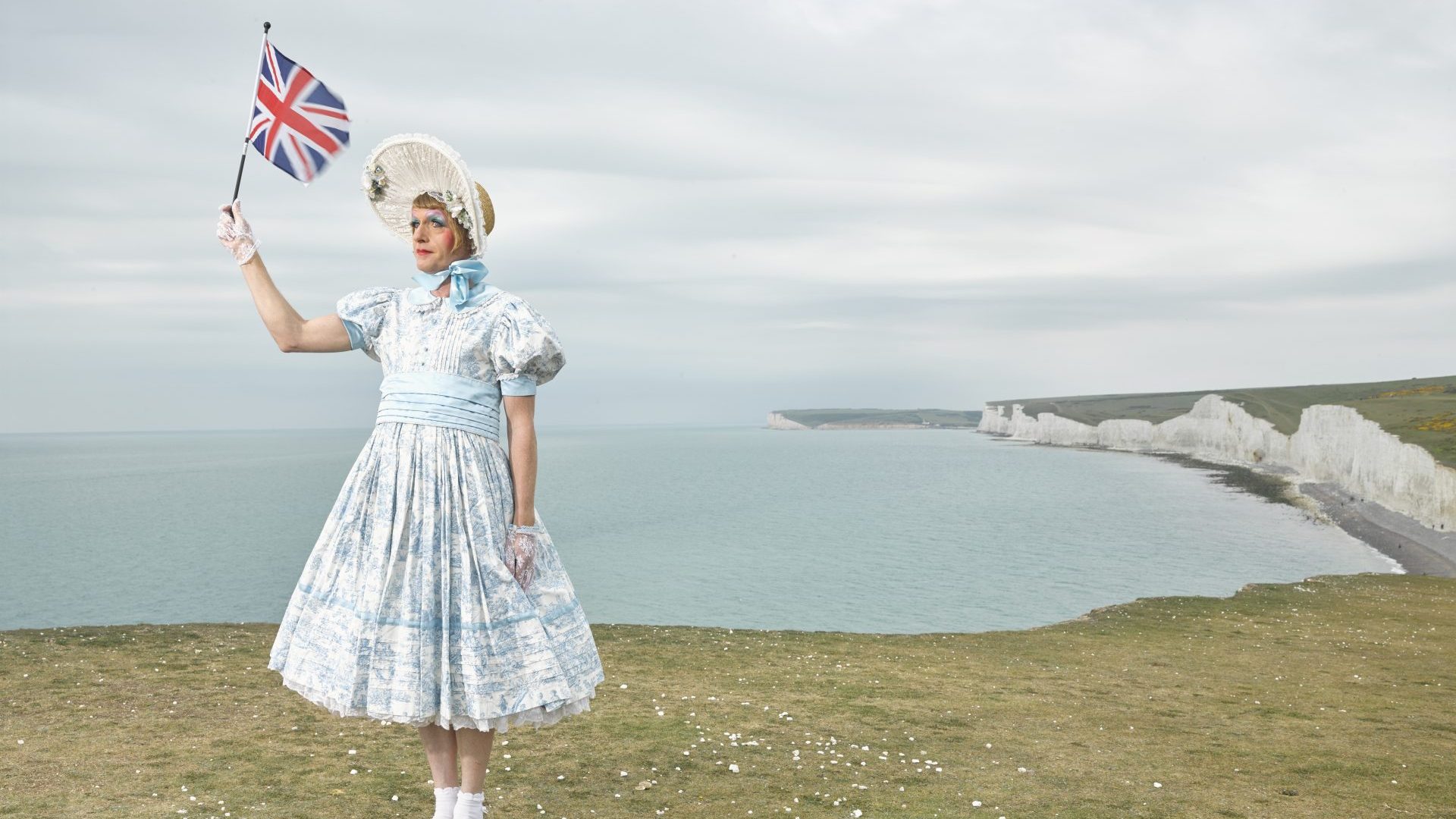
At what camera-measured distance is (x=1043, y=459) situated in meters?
153

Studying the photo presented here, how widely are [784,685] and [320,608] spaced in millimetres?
6919

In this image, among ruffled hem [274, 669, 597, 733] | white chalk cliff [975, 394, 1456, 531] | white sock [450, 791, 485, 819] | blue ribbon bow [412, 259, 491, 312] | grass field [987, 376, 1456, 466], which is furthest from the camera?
grass field [987, 376, 1456, 466]

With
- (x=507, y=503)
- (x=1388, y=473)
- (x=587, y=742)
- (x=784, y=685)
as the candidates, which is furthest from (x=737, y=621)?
(x=1388, y=473)

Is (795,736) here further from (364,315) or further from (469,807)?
(364,315)

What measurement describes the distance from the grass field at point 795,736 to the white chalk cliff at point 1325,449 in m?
47.6

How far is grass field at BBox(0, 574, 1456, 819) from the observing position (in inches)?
270

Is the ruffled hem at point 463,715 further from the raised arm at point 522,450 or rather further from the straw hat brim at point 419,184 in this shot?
the straw hat brim at point 419,184

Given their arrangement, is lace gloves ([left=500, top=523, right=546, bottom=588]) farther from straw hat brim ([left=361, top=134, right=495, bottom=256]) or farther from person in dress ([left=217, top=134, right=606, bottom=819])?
straw hat brim ([left=361, top=134, right=495, bottom=256])

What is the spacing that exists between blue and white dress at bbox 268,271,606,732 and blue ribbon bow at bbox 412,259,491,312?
0.03 m

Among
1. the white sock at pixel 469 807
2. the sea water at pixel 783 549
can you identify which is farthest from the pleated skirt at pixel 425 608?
the sea water at pixel 783 549

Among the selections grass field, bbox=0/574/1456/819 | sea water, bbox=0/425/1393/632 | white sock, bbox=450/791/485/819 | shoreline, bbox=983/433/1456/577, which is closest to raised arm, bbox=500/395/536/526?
white sock, bbox=450/791/485/819

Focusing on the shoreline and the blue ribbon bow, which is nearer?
the blue ribbon bow

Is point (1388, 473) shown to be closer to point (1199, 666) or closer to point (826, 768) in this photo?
point (1199, 666)

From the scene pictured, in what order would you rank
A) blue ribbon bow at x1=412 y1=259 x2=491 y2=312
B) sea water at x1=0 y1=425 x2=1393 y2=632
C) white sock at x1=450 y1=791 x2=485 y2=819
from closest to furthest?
white sock at x1=450 y1=791 x2=485 y2=819
blue ribbon bow at x1=412 y1=259 x2=491 y2=312
sea water at x1=0 y1=425 x2=1393 y2=632
